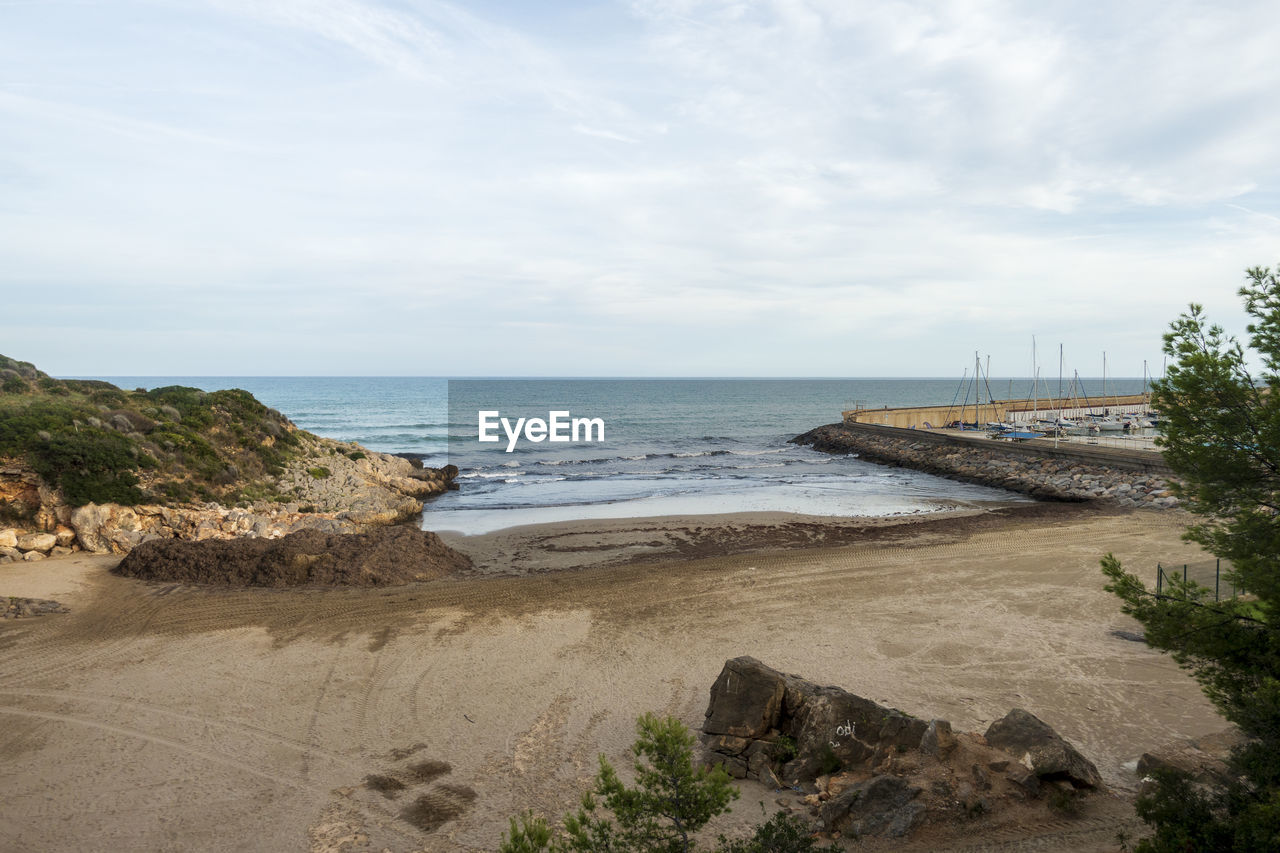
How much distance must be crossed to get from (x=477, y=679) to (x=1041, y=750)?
25.7 feet

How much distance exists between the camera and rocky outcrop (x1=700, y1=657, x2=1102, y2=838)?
278 inches

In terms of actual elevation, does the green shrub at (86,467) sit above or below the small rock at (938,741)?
above

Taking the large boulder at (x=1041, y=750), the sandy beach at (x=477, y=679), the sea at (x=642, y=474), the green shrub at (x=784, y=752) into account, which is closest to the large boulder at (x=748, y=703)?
the green shrub at (x=784, y=752)

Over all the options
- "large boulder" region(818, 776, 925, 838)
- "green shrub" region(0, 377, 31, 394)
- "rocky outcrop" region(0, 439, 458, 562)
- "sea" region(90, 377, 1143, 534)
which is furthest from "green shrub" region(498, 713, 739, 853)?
"green shrub" region(0, 377, 31, 394)

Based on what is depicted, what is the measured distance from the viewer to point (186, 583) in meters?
16.0

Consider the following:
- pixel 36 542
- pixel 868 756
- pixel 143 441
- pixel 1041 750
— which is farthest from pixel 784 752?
pixel 143 441

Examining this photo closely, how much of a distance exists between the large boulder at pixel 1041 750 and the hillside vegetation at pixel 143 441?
2163 cm

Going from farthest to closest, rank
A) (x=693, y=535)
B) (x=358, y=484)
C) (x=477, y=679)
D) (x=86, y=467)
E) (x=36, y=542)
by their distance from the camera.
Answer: (x=358, y=484) → (x=693, y=535) → (x=86, y=467) → (x=36, y=542) → (x=477, y=679)

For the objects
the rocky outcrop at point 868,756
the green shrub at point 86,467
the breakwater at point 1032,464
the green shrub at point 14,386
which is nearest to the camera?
the rocky outcrop at point 868,756

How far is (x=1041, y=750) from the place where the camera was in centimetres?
748

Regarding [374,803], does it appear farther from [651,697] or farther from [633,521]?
[633,521]

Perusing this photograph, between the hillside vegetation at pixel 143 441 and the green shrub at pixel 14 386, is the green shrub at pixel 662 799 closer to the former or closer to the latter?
the hillside vegetation at pixel 143 441

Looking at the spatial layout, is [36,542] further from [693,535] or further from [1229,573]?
[1229,573]

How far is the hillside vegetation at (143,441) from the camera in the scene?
19.1m
